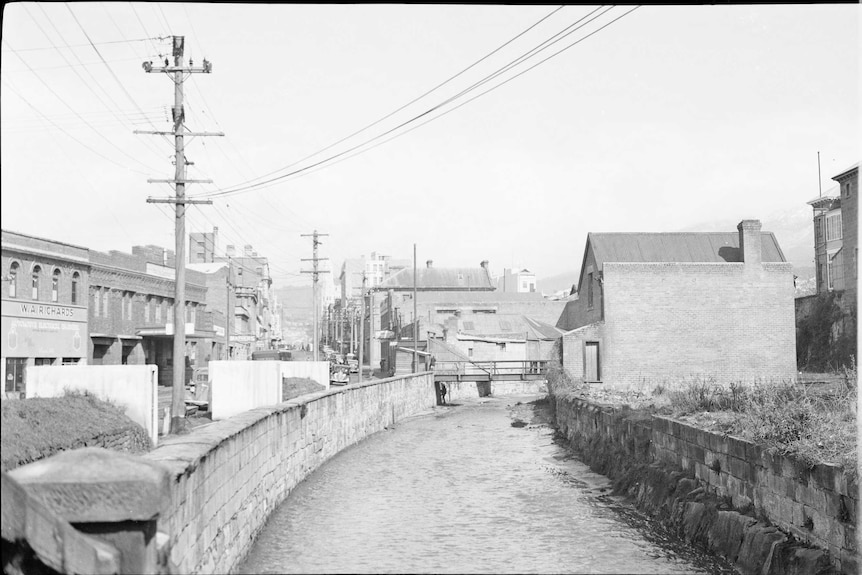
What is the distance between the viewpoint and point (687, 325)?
39.4 metres

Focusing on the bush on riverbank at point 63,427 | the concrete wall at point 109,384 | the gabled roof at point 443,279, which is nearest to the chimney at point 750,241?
the concrete wall at point 109,384

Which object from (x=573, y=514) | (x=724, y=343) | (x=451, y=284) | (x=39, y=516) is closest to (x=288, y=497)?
(x=573, y=514)

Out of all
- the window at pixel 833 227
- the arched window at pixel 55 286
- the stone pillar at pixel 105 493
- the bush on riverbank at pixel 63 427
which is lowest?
the bush on riverbank at pixel 63 427

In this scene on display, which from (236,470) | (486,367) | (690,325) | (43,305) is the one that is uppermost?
(43,305)

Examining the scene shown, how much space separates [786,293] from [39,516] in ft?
133

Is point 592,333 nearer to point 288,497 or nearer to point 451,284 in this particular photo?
point 288,497

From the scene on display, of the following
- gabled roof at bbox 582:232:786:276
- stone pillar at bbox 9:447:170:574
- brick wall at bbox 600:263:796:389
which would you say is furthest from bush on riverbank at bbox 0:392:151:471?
gabled roof at bbox 582:232:786:276

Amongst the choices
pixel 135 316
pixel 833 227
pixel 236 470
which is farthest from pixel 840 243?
pixel 236 470

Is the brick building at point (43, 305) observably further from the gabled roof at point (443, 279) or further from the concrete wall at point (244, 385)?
the gabled roof at point (443, 279)

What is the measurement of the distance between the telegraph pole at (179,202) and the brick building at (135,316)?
17.4 m

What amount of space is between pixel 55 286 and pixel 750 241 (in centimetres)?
3075

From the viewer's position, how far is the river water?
37.9 ft

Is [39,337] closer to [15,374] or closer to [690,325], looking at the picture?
[15,374]

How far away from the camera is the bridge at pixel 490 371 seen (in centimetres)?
4484
